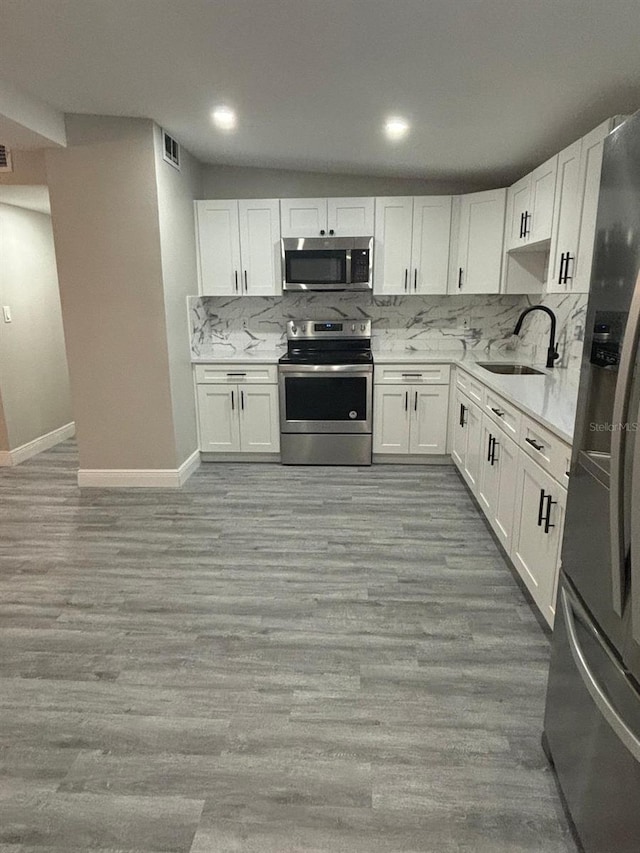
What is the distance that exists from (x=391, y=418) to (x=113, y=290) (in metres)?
2.34

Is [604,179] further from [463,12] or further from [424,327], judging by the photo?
[424,327]

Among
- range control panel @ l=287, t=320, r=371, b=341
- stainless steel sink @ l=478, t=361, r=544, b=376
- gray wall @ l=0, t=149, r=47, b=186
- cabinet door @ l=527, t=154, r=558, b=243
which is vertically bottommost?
stainless steel sink @ l=478, t=361, r=544, b=376

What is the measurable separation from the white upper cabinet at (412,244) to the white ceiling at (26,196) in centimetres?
266

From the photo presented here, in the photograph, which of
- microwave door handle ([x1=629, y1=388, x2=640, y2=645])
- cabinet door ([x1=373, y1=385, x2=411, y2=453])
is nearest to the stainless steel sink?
cabinet door ([x1=373, y1=385, x2=411, y2=453])

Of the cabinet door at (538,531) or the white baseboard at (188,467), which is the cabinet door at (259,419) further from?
the cabinet door at (538,531)

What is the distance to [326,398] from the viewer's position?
4203mm

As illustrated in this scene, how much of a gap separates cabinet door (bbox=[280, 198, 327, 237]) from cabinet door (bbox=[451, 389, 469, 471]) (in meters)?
1.79

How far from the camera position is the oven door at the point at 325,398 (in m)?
4.14

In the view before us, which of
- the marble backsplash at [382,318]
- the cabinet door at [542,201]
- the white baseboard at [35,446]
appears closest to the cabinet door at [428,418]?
the marble backsplash at [382,318]

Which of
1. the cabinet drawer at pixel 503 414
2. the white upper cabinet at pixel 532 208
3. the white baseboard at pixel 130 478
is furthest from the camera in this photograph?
the white baseboard at pixel 130 478

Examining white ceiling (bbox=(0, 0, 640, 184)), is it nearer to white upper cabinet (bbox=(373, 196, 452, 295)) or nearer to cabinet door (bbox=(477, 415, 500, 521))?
white upper cabinet (bbox=(373, 196, 452, 295))

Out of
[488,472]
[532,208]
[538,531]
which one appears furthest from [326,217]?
[538,531]

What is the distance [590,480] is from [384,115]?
251 cm

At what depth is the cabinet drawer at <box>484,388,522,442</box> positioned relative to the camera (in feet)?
8.27
